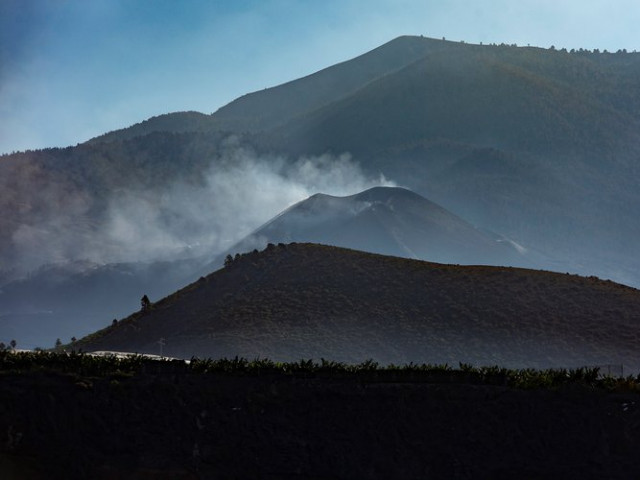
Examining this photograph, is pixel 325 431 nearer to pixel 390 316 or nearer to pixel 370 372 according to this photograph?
pixel 370 372

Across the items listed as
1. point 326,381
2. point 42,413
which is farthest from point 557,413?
point 42,413

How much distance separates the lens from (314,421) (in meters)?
35.7

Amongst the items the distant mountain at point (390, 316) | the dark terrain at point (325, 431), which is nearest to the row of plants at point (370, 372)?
the dark terrain at point (325, 431)

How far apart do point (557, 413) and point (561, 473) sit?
2002mm

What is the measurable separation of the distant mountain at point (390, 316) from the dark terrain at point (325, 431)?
4015 cm

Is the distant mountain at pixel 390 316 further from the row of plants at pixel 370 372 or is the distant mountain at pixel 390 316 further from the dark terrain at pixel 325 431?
the dark terrain at pixel 325 431

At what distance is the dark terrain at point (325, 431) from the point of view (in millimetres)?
35031

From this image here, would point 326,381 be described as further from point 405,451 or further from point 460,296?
point 460,296

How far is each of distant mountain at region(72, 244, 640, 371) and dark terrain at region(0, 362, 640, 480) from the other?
40.2 metres

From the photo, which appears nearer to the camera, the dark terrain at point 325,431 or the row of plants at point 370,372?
the dark terrain at point 325,431

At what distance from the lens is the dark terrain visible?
115 feet

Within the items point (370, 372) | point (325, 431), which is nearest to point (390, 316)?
point (370, 372)

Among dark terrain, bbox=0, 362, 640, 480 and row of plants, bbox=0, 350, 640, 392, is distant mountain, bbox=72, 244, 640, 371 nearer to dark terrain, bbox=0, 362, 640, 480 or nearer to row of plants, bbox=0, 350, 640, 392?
row of plants, bbox=0, 350, 640, 392

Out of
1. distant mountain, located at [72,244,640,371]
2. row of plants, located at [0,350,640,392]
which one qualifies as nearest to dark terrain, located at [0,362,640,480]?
row of plants, located at [0,350,640,392]
